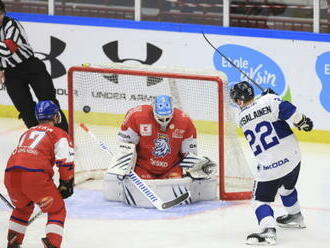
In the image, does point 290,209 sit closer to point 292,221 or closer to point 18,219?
point 292,221

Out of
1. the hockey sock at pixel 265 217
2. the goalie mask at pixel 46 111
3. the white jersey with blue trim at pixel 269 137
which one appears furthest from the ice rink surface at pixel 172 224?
the goalie mask at pixel 46 111

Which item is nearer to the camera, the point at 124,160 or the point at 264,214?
the point at 264,214

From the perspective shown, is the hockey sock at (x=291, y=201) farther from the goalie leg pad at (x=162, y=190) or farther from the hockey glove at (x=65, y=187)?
the hockey glove at (x=65, y=187)

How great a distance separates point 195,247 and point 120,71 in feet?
6.31

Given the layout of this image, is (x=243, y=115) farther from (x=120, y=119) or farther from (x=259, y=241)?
(x=120, y=119)

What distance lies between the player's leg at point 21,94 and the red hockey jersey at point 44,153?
230 centimetres

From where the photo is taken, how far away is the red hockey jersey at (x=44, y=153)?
6.82 meters

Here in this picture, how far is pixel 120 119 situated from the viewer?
9203 mm

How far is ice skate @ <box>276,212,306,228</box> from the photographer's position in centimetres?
773

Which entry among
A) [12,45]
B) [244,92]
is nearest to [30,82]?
[12,45]

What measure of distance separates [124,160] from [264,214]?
1332 mm

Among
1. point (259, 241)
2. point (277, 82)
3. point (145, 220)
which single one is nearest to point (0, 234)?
point (145, 220)

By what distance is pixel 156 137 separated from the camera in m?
8.35

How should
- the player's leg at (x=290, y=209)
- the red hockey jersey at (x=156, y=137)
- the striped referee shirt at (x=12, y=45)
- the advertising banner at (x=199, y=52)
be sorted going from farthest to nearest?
the advertising banner at (x=199, y=52) → the striped referee shirt at (x=12, y=45) → the red hockey jersey at (x=156, y=137) → the player's leg at (x=290, y=209)
